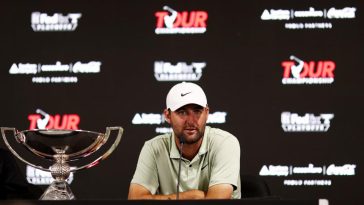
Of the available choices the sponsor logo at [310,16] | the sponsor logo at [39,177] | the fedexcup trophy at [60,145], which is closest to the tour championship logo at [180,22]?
the sponsor logo at [310,16]

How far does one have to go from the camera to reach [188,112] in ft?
9.87

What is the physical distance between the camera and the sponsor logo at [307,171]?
191 inches

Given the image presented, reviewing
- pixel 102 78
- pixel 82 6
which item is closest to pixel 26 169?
pixel 102 78

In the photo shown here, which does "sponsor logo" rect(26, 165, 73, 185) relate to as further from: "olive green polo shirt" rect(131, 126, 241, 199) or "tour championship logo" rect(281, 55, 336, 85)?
"olive green polo shirt" rect(131, 126, 241, 199)

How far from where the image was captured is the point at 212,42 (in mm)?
5023

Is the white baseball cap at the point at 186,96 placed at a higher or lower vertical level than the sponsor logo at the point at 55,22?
lower

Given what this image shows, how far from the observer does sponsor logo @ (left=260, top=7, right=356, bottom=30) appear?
4.96m

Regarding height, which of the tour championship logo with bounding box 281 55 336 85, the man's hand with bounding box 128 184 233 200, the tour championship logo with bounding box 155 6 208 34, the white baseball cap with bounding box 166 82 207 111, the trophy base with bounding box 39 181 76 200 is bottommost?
the man's hand with bounding box 128 184 233 200

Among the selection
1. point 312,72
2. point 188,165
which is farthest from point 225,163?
point 312,72

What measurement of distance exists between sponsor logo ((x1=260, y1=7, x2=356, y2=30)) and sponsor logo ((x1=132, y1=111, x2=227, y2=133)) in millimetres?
751

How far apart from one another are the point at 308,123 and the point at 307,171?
1.08 ft

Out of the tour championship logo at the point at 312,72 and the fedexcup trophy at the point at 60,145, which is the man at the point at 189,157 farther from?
the tour championship logo at the point at 312,72

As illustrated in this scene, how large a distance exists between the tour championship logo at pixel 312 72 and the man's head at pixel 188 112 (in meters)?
2.03

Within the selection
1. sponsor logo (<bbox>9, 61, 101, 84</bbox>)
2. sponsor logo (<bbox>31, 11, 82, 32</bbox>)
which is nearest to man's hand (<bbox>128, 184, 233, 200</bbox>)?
sponsor logo (<bbox>9, 61, 101, 84</bbox>)
